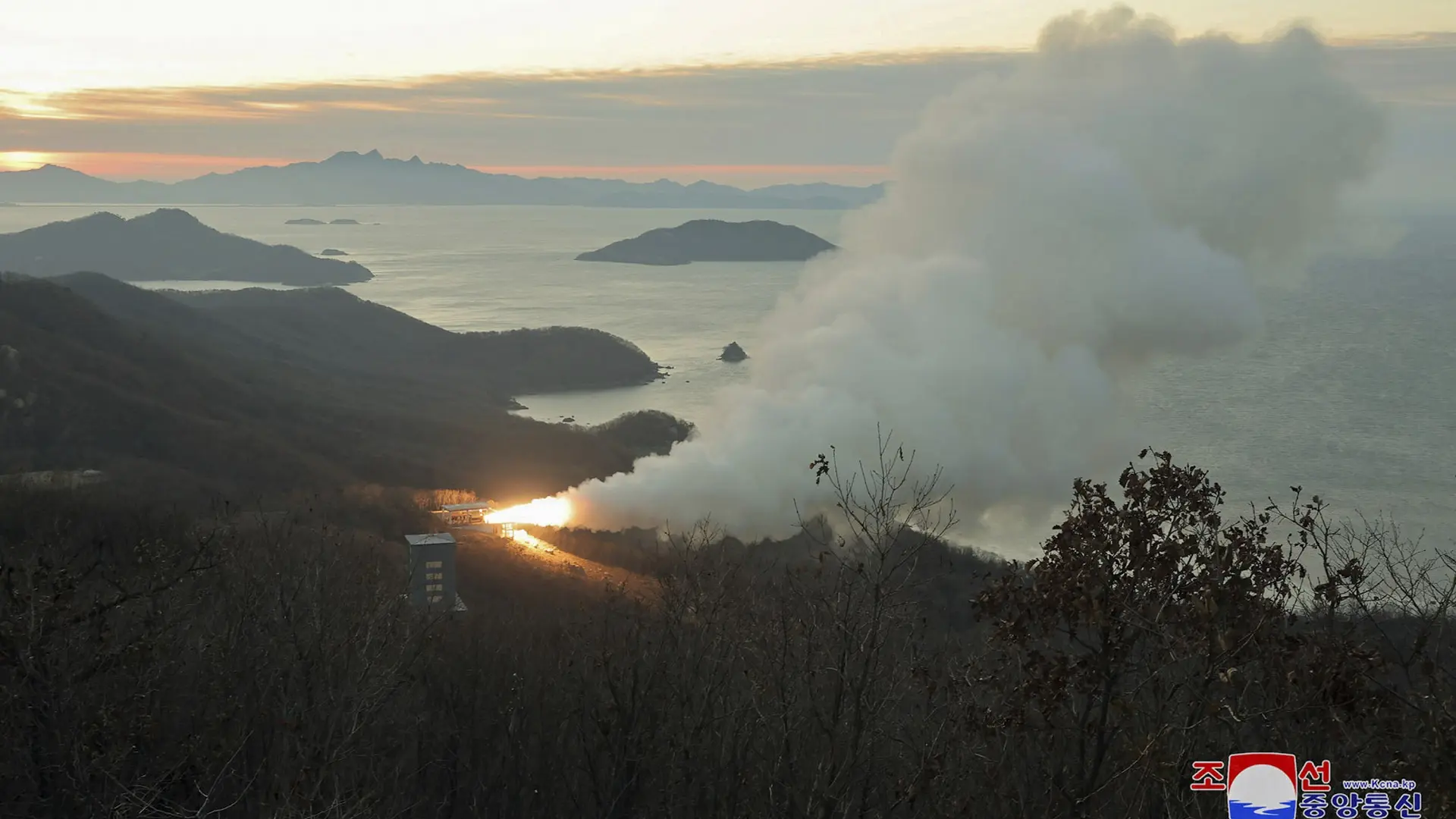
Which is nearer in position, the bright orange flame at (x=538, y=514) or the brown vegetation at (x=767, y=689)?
the brown vegetation at (x=767, y=689)

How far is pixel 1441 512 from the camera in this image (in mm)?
67938

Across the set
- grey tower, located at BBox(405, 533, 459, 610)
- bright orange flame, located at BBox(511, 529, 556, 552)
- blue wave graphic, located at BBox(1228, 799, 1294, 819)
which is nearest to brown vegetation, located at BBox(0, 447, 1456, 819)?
blue wave graphic, located at BBox(1228, 799, 1294, 819)

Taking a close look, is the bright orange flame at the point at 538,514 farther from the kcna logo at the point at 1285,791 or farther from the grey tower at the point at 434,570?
the kcna logo at the point at 1285,791

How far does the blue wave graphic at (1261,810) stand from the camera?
868 centimetres

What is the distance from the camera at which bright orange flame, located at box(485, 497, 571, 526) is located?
153ft

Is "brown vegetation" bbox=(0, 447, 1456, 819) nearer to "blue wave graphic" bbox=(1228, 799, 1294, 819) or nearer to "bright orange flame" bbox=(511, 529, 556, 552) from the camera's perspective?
"blue wave graphic" bbox=(1228, 799, 1294, 819)

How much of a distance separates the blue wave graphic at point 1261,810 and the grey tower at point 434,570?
103 feet

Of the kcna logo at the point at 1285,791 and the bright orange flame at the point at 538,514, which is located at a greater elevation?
the kcna logo at the point at 1285,791

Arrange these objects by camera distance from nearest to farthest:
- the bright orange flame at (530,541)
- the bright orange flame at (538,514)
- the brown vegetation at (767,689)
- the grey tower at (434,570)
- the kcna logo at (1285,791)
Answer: the kcna logo at (1285,791) → the brown vegetation at (767,689) → the grey tower at (434,570) → the bright orange flame at (538,514) → the bright orange flame at (530,541)

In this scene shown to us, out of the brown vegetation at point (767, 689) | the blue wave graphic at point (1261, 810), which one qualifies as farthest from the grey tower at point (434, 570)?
the blue wave graphic at point (1261, 810)

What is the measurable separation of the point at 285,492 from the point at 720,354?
7701 centimetres

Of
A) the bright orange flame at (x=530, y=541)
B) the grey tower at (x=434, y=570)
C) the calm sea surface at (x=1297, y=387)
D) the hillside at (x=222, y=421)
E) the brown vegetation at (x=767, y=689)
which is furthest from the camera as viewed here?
the calm sea surface at (x=1297, y=387)

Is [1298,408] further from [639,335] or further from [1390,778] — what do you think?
[1390,778]

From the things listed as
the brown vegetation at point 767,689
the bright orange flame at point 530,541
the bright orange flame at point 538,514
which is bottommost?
the bright orange flame at point 530,541
